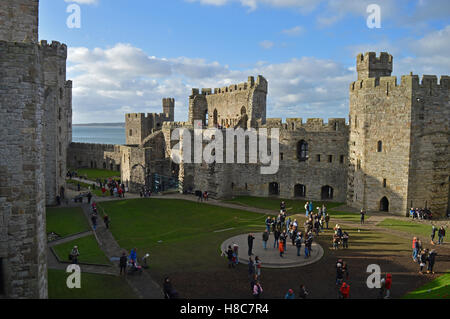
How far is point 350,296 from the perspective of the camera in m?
14.6

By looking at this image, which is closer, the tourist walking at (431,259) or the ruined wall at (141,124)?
the tourist walking at (431,259)

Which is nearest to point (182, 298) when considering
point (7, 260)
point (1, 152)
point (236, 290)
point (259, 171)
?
point (236, 290)

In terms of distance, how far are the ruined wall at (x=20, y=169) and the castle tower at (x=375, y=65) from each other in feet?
84.8

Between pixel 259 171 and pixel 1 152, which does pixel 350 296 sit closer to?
pixel 1 152

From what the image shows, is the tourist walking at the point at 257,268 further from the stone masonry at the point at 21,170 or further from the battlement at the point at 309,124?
the battlement at the point at 309,124

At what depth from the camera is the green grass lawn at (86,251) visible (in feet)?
61.7

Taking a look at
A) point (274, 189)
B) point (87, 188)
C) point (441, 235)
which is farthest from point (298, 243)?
point (87, 188)

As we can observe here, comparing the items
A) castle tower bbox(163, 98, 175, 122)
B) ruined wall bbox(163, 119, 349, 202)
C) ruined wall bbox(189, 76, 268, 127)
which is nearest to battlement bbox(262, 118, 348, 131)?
ruined wall bbox(163, 119, 349, 202)

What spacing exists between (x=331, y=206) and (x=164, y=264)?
1826cm

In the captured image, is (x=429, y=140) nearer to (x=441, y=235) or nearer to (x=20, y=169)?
(x=441, y=235)

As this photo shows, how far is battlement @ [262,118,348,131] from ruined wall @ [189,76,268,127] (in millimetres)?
1573

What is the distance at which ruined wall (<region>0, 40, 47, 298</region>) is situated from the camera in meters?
12.3

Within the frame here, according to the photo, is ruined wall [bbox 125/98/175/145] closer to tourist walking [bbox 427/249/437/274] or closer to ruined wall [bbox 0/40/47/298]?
ruined wall [bbox 0/40/47/298]

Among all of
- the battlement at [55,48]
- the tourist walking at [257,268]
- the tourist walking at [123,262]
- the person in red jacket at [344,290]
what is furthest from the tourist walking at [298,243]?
the battlement at [55,48]
